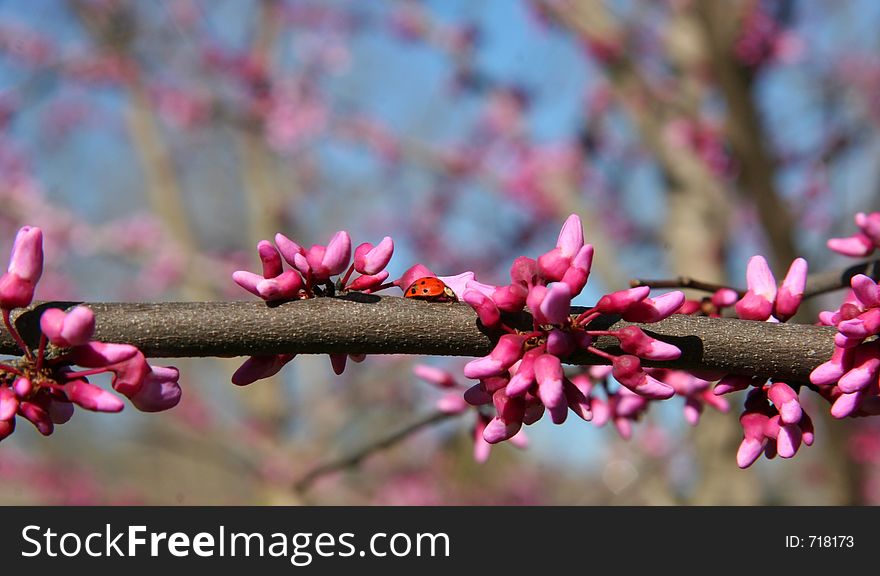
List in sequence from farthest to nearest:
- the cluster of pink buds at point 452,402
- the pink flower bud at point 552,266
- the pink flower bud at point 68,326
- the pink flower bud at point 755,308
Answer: the cluster of pink buds at point 452,402 < the pink flower bud at point 755,308 < the pink flower bud at point 552,266 < the pink flower bud at point 68,326

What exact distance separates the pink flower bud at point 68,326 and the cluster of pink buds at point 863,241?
1.66 m

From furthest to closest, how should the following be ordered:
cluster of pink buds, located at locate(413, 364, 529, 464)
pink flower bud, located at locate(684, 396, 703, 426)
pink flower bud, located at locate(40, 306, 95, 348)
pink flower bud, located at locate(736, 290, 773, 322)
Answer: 1. cluster of pink buds, located at locate(413, 364, 529, 464)
2. pink flower bud, located at locate(684, 396, 703, 426)
3. pink flower bud, located at locate(736, 290, 773, 322)
4. pink flower bud, located at locate(40, 306, 95, 348)

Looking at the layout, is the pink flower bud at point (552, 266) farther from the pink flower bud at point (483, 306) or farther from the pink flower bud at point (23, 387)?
the pink flower bud at point (23, 387)

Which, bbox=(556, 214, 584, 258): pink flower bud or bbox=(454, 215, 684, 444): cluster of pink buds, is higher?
bbox=(556, 214, 584, 258): pink flower bud

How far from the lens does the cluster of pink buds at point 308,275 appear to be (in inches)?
54.7

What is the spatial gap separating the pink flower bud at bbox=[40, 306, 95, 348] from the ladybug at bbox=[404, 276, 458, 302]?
21.0 inches

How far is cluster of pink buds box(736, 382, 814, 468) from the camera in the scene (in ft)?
4.63

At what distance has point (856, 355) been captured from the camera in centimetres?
134

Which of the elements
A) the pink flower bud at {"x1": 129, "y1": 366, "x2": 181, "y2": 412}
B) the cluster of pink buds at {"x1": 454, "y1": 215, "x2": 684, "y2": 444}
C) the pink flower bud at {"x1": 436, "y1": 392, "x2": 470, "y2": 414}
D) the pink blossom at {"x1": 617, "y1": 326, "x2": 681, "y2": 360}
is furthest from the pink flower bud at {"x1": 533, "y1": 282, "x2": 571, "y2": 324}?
the pink flower bud at {"x1": 436, "y1": 392, "x2": 470, "y2": 414}

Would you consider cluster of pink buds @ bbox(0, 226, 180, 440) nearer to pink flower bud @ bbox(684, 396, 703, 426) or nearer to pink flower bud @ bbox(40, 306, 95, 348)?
pink flower bud @ bbox(40, 306, 95, 348)

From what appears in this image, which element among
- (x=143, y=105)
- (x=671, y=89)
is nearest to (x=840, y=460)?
(x=671, y=89)

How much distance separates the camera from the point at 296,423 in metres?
9.60

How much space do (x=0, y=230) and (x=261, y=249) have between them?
38.7 feet

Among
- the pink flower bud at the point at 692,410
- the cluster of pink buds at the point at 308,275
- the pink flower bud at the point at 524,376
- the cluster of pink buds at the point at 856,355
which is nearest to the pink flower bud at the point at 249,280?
the cluster of pink buds at the point at 308,275
